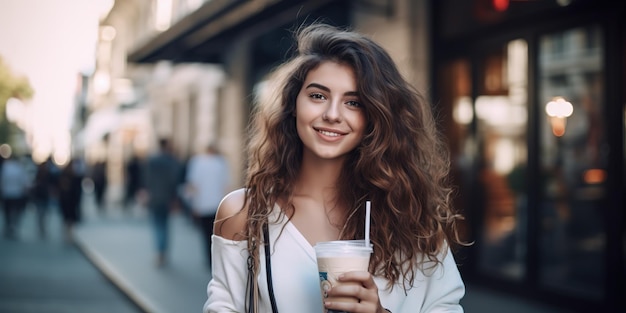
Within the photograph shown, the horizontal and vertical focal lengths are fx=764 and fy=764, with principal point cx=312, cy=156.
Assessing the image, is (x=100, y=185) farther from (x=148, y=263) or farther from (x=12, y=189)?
(x=148, y=263)

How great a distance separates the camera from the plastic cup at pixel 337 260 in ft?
6.41

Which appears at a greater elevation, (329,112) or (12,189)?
(329,112)

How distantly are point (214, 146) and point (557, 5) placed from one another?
516 cm

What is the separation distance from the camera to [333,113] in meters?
2.27

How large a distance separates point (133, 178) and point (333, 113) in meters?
22.6

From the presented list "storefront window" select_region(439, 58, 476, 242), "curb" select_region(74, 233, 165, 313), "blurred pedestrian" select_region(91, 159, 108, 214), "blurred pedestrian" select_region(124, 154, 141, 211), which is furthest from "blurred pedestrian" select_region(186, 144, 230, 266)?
"blurred pedestrian" select_region(91, 159, 108, 214)

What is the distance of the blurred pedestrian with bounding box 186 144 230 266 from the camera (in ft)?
33.8

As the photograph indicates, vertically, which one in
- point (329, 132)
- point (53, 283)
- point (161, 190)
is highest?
point (329, 132)

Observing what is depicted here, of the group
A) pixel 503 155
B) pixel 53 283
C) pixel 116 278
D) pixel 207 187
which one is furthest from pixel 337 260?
pixel 53 283

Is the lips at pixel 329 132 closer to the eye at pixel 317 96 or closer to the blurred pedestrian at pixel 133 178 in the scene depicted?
the eye at pixel 317 96

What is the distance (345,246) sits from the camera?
197cm

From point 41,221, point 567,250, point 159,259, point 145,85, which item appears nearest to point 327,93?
point 567,250

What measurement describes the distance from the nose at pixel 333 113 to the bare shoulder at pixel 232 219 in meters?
0.39

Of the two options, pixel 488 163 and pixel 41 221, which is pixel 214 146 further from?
pixel 41 221
